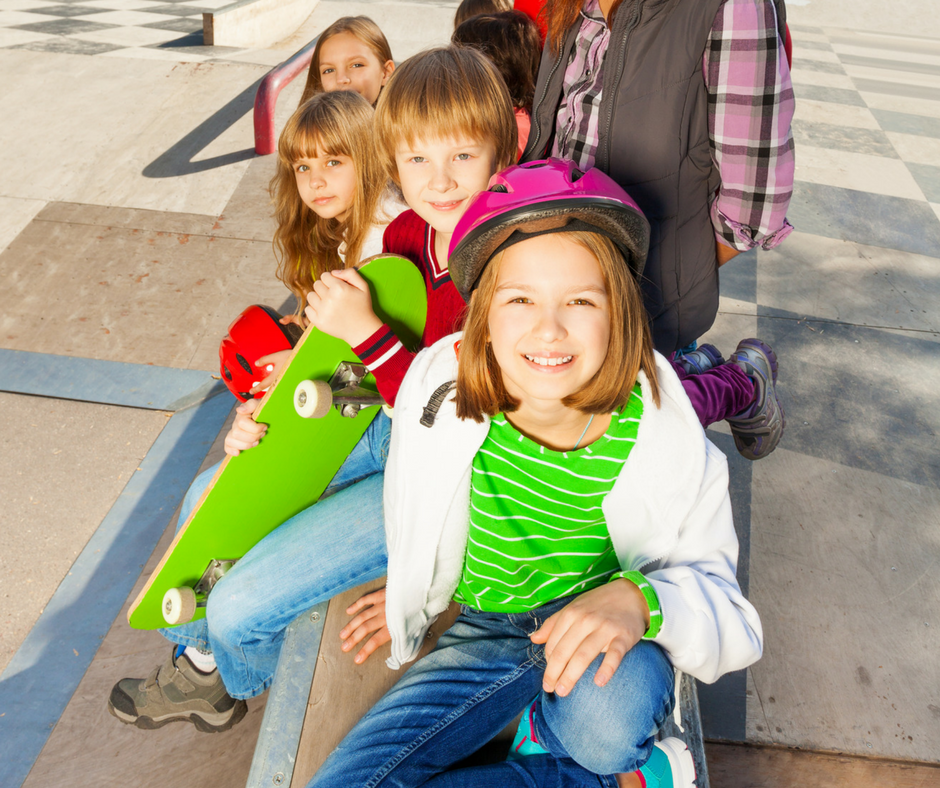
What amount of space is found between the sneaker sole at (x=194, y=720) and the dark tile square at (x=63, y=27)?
27.4 feet

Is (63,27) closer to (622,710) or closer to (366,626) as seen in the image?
(366,626)

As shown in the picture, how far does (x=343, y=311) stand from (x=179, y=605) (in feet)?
2.94

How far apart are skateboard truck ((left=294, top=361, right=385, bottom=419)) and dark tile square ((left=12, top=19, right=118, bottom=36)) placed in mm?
8230

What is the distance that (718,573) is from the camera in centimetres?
149

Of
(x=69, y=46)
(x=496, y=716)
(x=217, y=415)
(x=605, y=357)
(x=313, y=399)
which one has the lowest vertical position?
(x=217, y=415)

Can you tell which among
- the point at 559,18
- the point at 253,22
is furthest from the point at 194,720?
the point at 253,22

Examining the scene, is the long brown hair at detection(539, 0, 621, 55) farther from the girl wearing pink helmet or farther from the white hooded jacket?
the white hooded jacket

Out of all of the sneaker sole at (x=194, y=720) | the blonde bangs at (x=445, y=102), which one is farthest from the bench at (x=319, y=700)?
the blonde bangs at (x=445, y=102)

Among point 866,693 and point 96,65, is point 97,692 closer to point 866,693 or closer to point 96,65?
point 866,693

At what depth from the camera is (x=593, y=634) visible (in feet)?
4.33

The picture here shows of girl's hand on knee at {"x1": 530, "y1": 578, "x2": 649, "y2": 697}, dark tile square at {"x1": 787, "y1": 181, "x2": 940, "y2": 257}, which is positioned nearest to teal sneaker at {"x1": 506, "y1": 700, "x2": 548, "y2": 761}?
girl's hand on knee at {"x1": 530, "y1": 578, "x2": 649, "y2": 697}

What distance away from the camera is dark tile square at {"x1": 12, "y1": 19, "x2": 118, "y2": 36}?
26.2ft

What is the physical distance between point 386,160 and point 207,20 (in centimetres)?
708

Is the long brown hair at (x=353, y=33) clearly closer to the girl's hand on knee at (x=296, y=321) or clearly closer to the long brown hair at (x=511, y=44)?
the long brown hair at (x=511, y=44)
